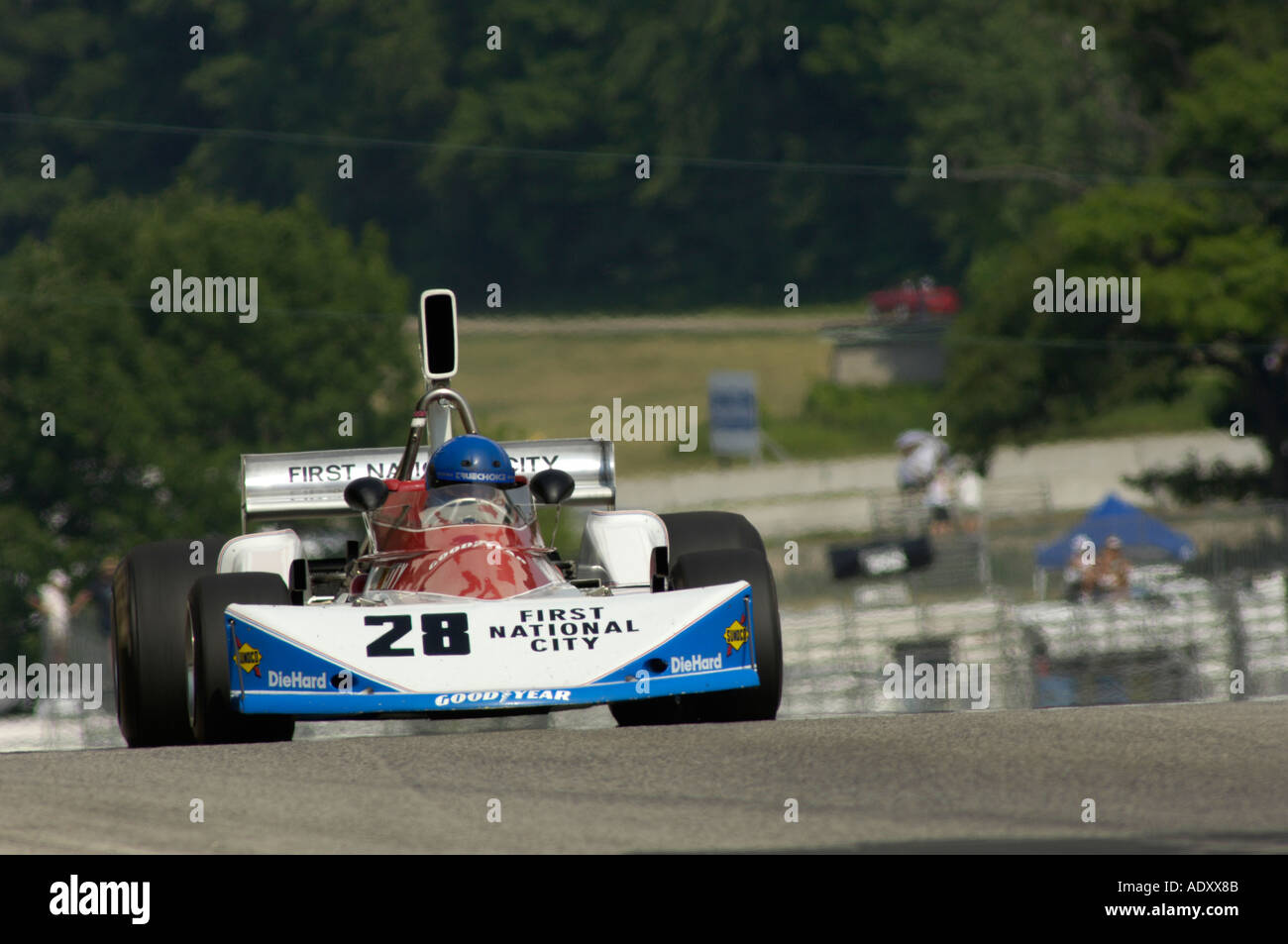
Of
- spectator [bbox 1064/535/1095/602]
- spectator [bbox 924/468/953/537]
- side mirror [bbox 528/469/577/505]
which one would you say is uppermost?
spectator [bbox 924/468/953/537]

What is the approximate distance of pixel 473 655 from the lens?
28.2 ft

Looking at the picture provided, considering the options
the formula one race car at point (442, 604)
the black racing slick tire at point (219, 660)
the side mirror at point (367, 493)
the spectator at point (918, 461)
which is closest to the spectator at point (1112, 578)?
the spectator at point (918, 461)

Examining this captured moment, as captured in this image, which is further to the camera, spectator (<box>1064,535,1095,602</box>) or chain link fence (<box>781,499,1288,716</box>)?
spectator (<box>1064,535,1095,602</box>)

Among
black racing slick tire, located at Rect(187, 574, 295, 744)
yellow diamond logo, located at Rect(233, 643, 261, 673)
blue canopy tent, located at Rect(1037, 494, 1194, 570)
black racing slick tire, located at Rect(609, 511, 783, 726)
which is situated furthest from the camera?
blue canopy tent, located at Rect(1037, 494, 1194, 570)

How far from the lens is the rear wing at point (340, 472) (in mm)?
11055

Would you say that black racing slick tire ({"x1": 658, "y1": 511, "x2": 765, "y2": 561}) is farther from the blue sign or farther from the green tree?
the blue sign

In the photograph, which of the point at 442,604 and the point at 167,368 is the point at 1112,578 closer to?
the point at 442,604

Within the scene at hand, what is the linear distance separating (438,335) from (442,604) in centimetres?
253

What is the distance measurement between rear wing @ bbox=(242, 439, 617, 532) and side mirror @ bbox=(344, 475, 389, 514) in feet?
2.65

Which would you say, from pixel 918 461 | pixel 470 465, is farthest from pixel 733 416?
pixel 470 465

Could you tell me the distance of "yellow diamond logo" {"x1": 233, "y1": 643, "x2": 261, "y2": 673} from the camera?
8648 mm

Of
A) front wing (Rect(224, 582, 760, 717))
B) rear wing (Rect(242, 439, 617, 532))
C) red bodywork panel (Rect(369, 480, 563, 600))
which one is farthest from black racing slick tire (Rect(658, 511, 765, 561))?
front wing (Rect(224, 582, 760, 717))

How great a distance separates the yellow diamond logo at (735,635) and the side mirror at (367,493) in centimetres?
176

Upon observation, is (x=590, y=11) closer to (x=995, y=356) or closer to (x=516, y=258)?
(x=516, y=258)
